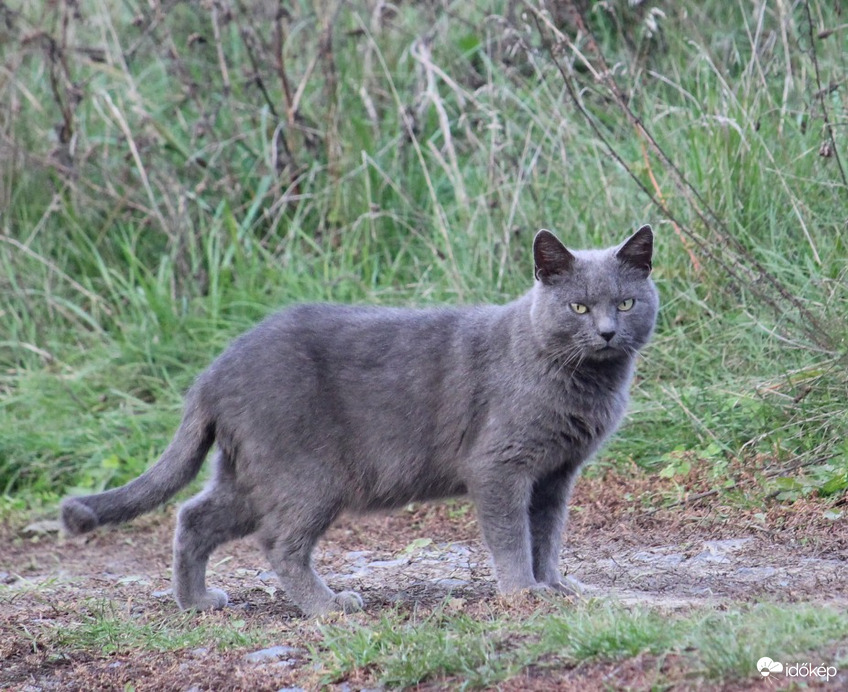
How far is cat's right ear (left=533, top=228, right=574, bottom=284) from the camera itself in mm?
3564

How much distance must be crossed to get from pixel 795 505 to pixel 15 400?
4.05 m

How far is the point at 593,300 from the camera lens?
351cm

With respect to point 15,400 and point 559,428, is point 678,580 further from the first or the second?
point 15,400

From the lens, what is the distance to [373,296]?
18.8 ft

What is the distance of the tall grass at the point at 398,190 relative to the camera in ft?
15.9

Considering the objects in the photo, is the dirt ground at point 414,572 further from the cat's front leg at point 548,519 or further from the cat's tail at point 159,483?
the cat's tail at point 159,483

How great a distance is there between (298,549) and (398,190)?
2.98 meters

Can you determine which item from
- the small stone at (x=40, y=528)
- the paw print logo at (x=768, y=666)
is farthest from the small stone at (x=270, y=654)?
the small stone at (x=40, y=528)

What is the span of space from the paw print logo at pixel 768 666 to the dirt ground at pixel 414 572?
4.8 inches

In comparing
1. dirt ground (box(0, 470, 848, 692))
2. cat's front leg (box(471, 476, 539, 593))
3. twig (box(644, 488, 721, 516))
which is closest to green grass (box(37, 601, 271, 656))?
dirt ground (box(0, 470, 848, 692))

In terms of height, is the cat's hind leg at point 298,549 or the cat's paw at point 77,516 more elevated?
the cat's paw at point 77,516

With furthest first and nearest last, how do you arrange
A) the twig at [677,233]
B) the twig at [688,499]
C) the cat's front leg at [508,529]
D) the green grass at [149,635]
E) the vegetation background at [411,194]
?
1. the twig at [677,233]
2. the vegetation background at [411,194]
3. the twig at [688,499]
4. the cat's front leg at [508,529]
5. the green grass at [149,635]

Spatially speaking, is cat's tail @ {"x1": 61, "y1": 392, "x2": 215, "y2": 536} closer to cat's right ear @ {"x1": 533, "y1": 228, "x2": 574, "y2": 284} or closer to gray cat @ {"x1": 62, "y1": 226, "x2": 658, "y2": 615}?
gray cat @ {"x1": 62, "y1": 226, "x2": 658, "y2": 615}

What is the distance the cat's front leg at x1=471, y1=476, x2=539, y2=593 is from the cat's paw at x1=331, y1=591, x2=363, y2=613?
0.46 m
